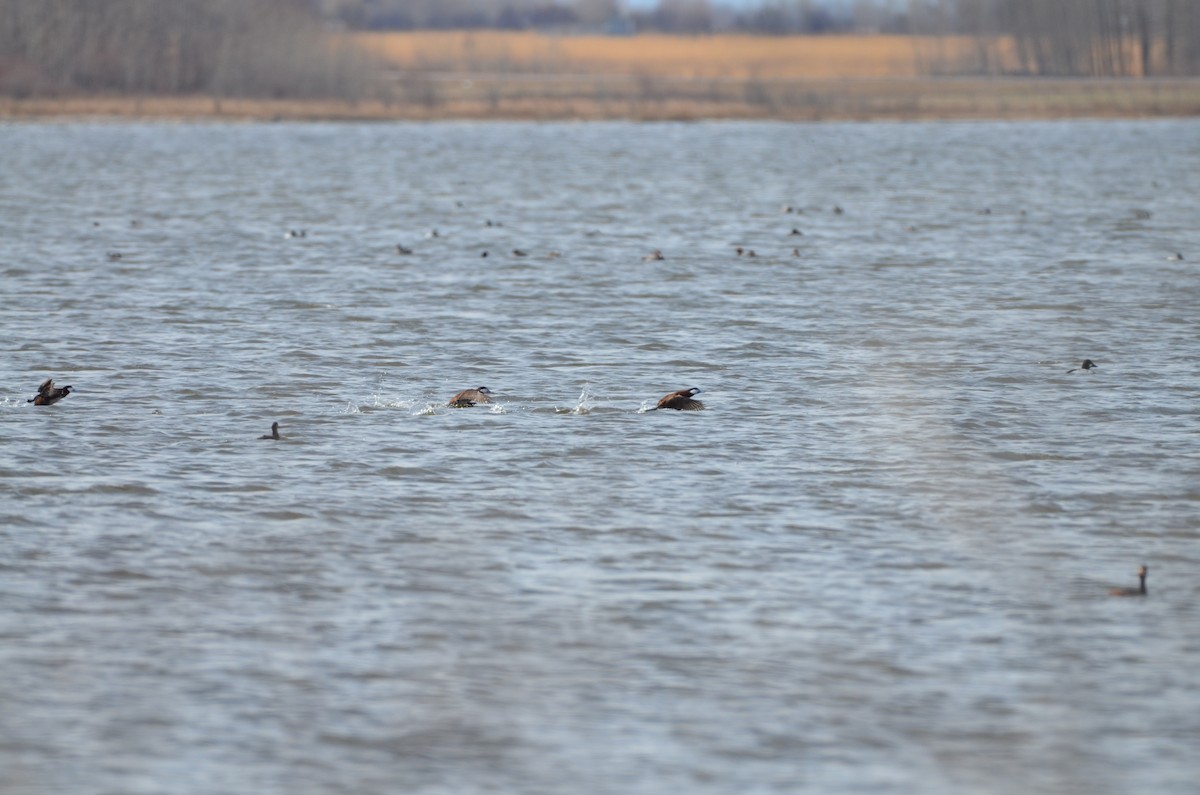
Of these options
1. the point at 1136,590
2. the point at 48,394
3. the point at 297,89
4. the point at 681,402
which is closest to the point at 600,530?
the point at 1136,590

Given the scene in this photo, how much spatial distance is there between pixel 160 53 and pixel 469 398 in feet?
258

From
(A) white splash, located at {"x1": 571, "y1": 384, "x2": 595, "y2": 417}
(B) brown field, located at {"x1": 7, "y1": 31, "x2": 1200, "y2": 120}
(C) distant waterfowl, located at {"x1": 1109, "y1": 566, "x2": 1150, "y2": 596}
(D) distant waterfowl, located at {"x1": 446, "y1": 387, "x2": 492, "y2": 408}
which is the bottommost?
(B) brown field, located at {"x1": 7, "y1": 31, "x2": 1200, "y2": 120}

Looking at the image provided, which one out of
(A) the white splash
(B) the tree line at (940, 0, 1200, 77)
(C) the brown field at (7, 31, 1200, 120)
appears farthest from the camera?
(B) the tree line at (940, 0, 1200, 77)

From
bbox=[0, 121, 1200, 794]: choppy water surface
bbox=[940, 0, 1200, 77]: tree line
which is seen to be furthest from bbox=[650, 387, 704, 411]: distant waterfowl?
bbox=[940, 0, 1200, 77]: tree line

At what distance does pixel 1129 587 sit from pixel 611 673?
9.19ft

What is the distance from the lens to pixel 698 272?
24.8m

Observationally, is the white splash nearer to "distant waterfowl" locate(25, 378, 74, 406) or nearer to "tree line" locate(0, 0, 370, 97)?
"distant waterfowl" locate(25, 378, 74, 406)

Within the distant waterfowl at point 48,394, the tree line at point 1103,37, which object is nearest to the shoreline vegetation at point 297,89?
the tree line at point 1103,37

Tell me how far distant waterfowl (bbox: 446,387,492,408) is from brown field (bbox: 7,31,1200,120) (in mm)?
62819

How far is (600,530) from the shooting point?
32.9ft

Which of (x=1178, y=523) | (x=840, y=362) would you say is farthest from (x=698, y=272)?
(x=1178, y=523)

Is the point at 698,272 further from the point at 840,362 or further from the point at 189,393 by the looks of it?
the point at 189,393

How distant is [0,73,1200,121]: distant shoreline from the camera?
79.3 m

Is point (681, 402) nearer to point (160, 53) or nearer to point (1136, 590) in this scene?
point (1136, 590)
